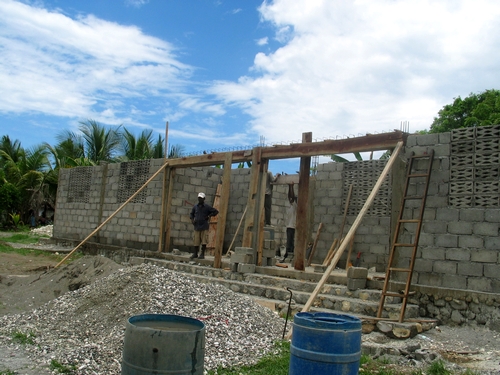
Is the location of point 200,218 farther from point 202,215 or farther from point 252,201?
point 252,201

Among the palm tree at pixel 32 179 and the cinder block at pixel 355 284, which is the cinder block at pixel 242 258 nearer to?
the cinder block at pixel 355 284

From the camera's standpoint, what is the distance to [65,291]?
31.1ft

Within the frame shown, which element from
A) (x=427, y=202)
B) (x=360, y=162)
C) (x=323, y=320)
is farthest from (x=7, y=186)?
(x=323, y=320)

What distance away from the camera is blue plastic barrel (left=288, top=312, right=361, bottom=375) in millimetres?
3602

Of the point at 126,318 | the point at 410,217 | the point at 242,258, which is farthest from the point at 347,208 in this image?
the point at 126,318

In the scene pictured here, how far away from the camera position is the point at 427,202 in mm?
7727

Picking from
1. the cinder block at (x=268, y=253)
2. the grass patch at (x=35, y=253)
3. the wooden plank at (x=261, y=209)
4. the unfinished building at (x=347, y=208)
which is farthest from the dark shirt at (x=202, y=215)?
the grass patch at (x=35, y=253)

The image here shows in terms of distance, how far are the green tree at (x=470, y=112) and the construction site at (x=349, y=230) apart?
1059cm

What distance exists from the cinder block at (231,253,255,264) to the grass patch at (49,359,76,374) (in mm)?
5137

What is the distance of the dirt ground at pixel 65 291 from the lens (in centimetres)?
573

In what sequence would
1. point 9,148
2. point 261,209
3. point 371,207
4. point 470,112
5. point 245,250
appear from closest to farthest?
point 245,250 < point 261,209 < point 371,207 < point 470,112 < point 9,148

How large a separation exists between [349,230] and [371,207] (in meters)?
2.46

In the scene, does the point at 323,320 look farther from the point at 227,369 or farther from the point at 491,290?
the point at 491,290

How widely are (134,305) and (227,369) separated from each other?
76.6 inches
